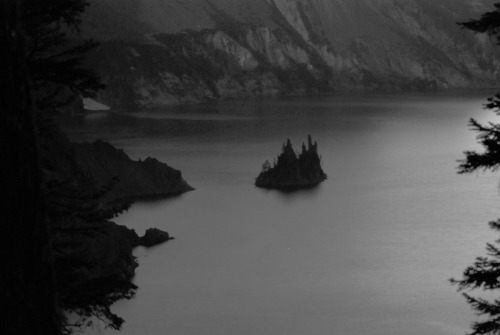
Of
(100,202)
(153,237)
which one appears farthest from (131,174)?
(100,202)

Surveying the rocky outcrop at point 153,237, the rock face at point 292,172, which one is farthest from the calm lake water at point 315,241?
the rock face at point 292,172

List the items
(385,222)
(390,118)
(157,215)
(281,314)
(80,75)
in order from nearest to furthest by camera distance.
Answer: (80,75), (281,314), (385,222), (157,215), (390,118)

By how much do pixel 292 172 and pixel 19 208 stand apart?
11149 cm

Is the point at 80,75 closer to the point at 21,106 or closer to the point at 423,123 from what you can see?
the point at 21,106

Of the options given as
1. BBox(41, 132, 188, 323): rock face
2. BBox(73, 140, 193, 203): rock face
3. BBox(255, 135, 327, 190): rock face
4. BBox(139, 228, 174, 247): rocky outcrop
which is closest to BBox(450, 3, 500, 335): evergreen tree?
BBox(41, 132, 188, 323): rock face

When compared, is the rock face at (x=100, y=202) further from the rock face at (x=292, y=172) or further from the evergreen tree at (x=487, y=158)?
the rock face at (x=292, y=172)

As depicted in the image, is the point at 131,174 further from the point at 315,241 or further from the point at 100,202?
the point at 100,202

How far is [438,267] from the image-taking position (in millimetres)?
68125

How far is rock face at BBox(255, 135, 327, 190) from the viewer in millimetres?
112625

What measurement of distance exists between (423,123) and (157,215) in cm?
9681

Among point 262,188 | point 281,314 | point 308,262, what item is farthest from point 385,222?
point 281,314

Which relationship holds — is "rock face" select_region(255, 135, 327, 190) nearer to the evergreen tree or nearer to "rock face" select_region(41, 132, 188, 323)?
"rock face" select_region(41, 132, 188, 323)

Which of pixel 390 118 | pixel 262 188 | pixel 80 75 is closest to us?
pixel 80 75

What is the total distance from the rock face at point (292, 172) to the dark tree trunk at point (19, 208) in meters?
107
